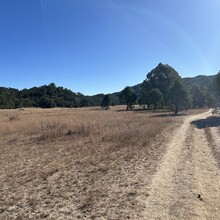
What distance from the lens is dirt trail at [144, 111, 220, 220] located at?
A: 6.40m

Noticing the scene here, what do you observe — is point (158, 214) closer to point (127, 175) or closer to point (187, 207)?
point (187, 207)

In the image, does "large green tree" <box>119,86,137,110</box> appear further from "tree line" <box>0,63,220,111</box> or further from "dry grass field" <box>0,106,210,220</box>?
"dry grass field" <box>0,106,210,220</box>

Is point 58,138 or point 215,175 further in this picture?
point 58,138

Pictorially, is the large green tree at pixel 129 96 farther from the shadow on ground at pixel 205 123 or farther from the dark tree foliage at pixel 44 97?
the shadow on ground at pixel 205 123

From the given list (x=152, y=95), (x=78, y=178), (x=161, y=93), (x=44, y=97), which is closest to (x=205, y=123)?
(x=78, y=178)

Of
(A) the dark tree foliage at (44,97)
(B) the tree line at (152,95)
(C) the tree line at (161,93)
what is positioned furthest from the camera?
(A) the dark tree foliage at (44,97)

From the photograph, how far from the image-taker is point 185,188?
8.02m

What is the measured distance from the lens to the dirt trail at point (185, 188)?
6.40 metres

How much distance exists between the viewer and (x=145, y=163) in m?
11.4

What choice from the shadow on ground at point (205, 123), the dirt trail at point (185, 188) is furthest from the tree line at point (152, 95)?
the dirt trail at point (185, 188)

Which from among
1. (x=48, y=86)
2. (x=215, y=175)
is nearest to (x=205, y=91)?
(x=48, y=86)

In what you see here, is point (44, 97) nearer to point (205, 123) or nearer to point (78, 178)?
point (205, 123)

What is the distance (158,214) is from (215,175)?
12.9 feet

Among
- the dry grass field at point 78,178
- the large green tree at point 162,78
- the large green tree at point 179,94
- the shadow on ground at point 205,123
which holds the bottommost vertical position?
the shadow on ground at point 205,123
